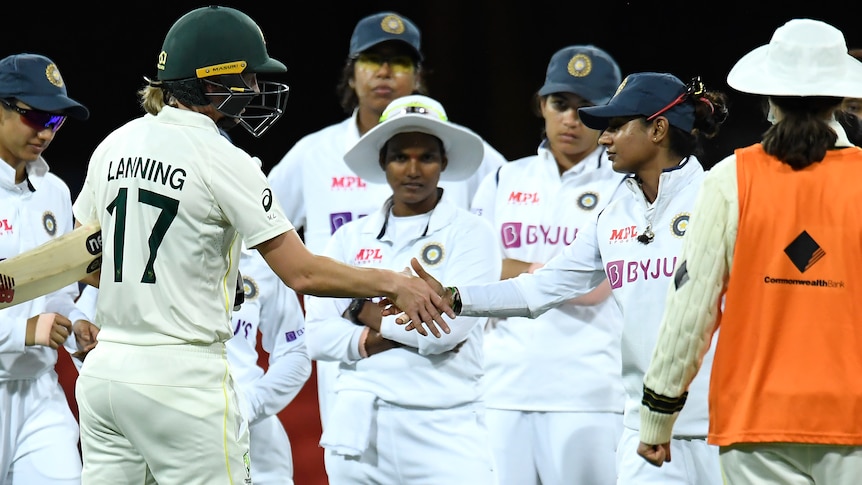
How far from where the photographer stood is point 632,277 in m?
3.83

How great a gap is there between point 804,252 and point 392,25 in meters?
3.30

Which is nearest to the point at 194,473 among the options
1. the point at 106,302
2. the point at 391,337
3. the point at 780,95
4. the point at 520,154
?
the point at 106,302

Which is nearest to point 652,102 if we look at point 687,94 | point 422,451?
point 687,94

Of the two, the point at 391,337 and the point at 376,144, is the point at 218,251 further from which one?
the point at 376,144

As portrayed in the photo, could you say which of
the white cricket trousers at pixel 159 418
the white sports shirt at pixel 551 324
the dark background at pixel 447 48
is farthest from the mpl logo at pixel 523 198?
the dark background at pixel 447 48

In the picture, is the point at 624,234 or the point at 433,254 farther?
the point at 433,254

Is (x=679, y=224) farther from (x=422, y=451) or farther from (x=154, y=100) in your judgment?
(x=154, y=100)

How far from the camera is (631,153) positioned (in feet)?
13.1

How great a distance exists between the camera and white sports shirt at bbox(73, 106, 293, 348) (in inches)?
125

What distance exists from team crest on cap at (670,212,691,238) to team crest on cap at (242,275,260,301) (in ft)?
6.11

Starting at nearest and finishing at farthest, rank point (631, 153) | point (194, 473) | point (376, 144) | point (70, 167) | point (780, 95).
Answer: point (780, 95) → point (194, 473) → point (631, 153) → point (376, 144) → point (70, 167)

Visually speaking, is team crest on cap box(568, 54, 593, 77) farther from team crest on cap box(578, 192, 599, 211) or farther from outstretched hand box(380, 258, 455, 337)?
outstretched hand box(380, 258, 455, 337)

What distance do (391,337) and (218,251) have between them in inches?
42.6

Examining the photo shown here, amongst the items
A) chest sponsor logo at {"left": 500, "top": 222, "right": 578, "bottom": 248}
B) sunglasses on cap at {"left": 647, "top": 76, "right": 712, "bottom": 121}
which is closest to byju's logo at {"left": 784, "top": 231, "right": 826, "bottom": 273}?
sunglasses on cap at {"left": 647, "top": 76, "right": 712, "bottom": 121}
